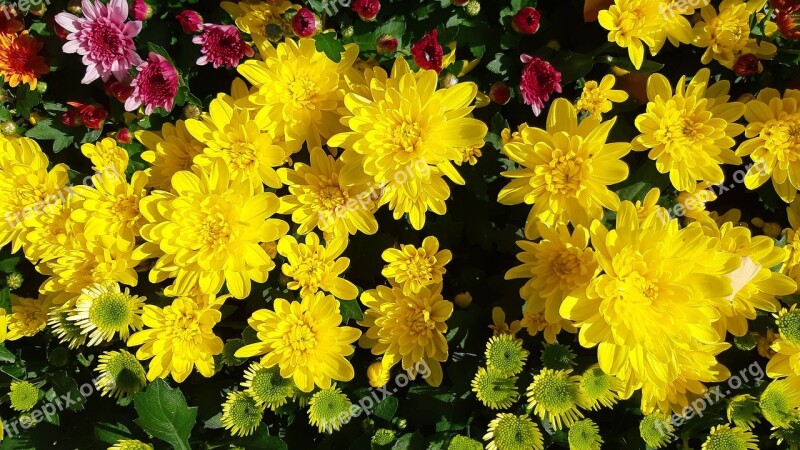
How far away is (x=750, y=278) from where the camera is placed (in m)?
1.69

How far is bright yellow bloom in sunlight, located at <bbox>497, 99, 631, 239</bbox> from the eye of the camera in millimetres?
1638

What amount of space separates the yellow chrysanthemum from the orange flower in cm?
89

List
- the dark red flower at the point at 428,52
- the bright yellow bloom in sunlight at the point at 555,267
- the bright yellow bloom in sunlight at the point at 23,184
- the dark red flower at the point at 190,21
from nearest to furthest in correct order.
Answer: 1. the bright yellow bloom in sunlight at the point at 555,267
2. the dark red flower at the point at 428,52
3. the dark red flower at the point at 190,21
4. the bright yellow bloom in sunlight at the point at 23,184

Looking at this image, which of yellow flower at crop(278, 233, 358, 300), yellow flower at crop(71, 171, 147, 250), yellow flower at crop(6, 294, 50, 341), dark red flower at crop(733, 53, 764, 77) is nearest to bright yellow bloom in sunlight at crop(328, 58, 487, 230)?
yellow flower at crop(278, 233, 358, 300)

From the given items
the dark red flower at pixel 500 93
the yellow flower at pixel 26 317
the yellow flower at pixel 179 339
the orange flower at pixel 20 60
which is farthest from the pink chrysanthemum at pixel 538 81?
the yellow flower at pixel 26 317

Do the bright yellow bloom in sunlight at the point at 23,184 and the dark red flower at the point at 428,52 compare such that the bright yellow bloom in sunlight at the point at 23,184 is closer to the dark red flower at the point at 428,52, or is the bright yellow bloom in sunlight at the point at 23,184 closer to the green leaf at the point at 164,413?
the green leaf at the point at 164,413

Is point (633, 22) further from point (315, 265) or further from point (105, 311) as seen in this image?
point (105, 311)

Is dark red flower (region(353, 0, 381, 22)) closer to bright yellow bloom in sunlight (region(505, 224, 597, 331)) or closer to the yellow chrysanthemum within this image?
bright yellow bloom in sunlight (region(505, 224, 597, 331))

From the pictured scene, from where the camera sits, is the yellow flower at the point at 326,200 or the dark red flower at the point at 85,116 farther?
the dark red flower at the point at 85,116

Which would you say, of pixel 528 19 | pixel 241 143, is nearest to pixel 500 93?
pixel 528 19

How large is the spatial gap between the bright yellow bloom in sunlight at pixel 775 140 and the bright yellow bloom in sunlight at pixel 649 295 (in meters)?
0.50

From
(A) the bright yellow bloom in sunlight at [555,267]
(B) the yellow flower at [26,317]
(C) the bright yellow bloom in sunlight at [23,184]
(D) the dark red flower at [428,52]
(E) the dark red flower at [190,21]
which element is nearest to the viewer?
(A) the bright yellow bloom in sunlight at [555,267]

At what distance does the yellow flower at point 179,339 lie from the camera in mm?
1905

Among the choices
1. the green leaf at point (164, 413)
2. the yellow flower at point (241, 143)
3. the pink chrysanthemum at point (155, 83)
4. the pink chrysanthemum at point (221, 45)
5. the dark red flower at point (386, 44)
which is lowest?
the green leaf at point (164, 413)
